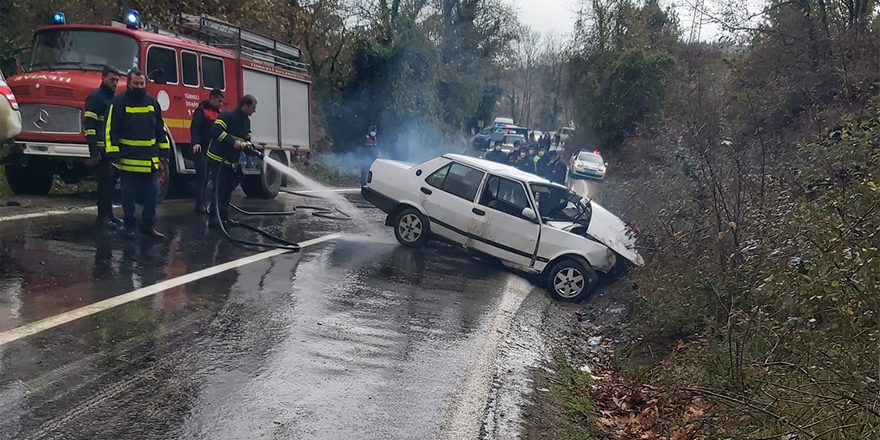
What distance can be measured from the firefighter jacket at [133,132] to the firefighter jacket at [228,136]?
1046 millimetres

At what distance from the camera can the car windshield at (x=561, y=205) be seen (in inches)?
396

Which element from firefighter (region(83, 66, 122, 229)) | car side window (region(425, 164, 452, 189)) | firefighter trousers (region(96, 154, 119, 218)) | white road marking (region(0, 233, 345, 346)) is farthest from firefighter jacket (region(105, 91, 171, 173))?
car side window (region(425, 164, 452, 189))

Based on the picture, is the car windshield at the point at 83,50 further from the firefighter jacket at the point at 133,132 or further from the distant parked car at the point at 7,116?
the firefighter jacket at the point at 133,132

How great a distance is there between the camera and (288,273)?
7.81m

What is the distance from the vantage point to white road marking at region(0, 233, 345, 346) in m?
Answer: 4.91

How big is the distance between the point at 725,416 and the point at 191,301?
14.1ft

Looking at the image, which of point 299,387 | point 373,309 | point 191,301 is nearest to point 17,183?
point 191,301

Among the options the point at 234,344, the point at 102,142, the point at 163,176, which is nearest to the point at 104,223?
the point at 102,142

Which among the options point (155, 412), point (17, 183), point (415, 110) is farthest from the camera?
point (415, 110)

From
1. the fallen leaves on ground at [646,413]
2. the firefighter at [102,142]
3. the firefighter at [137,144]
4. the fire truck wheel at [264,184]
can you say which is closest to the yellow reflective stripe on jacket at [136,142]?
the firefighter at [137,144]

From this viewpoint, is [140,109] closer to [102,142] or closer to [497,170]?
[102,142]

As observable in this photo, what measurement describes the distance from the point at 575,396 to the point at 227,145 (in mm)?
5728

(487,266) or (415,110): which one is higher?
(415,110)

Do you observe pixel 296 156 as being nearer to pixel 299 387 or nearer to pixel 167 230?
pixel 167 230
